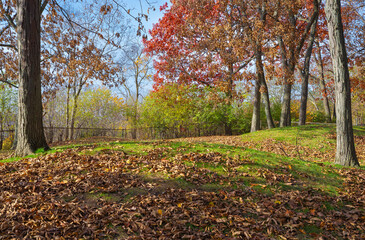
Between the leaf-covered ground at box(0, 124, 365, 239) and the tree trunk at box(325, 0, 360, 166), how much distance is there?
709 mm

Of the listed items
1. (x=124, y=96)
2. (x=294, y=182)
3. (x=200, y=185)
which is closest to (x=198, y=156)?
(x=200, y=185)

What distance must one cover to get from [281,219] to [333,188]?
76.5 inches

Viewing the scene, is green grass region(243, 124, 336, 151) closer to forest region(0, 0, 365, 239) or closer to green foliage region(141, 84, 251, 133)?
forest region(0, 0, 365, 239)

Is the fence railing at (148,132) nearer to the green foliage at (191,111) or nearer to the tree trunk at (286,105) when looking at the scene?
the green foliage at (191,111)

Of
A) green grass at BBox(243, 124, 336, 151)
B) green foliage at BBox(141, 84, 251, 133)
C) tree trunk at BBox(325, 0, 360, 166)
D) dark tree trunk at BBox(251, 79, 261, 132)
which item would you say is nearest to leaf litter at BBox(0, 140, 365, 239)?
tree trunk at BBox(325, 0, 360, 166)

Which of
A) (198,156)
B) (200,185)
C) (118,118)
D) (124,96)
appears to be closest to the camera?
(200,185)

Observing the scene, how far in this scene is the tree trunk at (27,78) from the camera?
5.54 m

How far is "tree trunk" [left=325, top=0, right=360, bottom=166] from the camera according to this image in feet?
19.2

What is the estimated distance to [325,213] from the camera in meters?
3.46

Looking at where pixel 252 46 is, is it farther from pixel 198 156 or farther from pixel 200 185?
pixel 200 185

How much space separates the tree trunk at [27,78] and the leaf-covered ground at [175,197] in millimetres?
716

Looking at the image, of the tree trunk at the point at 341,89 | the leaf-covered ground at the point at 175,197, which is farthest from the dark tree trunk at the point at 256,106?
the leaf-covered ground at the point at 175,197

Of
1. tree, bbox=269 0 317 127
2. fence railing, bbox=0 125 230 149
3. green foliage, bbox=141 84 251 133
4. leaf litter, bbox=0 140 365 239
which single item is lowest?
leaf litter, bbox=0 140 365 239

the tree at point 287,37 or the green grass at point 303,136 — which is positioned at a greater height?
the tree at point 287,37
